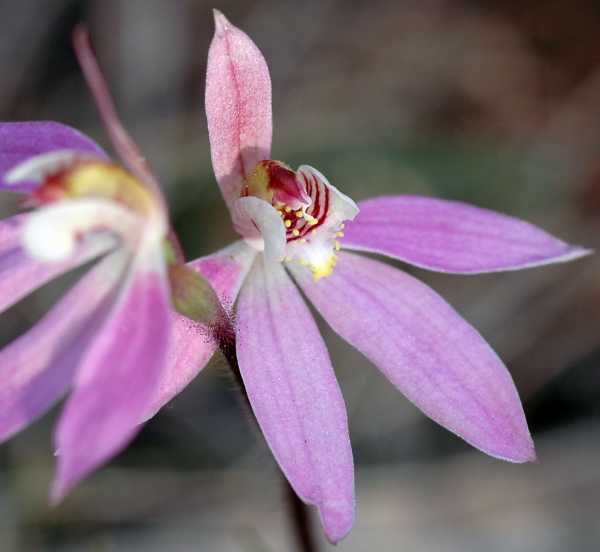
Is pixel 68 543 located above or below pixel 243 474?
below

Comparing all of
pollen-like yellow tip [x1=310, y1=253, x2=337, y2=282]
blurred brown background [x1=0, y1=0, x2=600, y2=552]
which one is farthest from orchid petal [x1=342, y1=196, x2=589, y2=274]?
blurred brown background [x1=0, y1=0, x2=600, y2=552]

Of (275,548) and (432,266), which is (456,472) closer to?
(275,548)

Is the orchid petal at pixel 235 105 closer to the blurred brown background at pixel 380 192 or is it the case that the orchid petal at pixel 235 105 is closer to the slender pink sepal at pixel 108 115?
the slender pink sepal at pixel 108 115

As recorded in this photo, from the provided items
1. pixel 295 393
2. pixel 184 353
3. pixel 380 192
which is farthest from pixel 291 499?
pixel 380 192

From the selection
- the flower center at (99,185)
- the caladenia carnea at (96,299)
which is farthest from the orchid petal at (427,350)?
the flower center at (99,185)

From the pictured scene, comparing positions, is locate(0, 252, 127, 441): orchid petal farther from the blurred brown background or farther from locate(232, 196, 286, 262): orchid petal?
the blurred brown background

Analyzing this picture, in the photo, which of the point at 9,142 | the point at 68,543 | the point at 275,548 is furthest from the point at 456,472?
the point at 9,142
